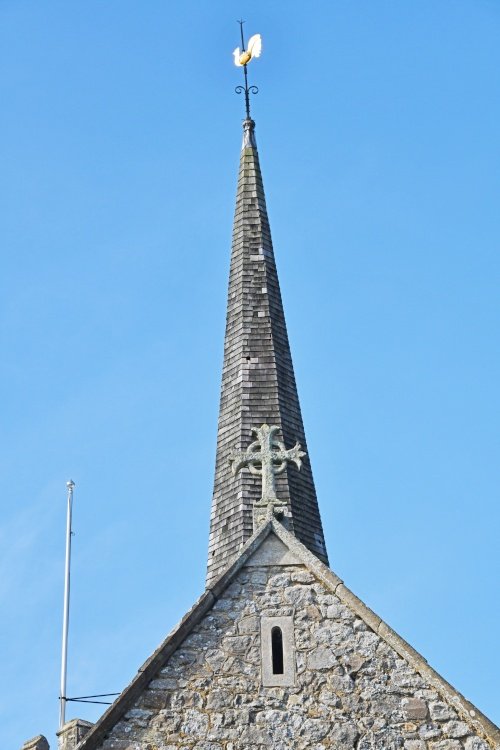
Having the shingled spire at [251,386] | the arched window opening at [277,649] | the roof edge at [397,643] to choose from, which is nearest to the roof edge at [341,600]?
the roof edge at [397,643]

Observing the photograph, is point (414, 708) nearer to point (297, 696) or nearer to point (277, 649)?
point (297, 696)

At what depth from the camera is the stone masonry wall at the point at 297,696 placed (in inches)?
558

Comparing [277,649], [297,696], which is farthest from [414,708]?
[277,649]

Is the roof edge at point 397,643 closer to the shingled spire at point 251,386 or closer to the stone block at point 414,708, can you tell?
the stone block at point 414,708

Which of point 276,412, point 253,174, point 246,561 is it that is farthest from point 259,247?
point 246,561

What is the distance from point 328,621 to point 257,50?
57.4 ft

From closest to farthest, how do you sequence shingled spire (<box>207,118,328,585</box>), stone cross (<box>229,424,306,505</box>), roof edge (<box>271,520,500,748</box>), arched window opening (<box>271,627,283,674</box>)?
roof edge (<box>271,520,500,748</box>) → arched window opening (<box>271,627,283,674</box>) → stone cross (<box>229,424,306,505</box>) → shingled spire (<box>207,118,328,585</box>)

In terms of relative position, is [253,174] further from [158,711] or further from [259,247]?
[158,711]

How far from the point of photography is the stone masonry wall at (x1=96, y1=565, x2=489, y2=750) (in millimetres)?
14180

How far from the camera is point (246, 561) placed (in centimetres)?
1529

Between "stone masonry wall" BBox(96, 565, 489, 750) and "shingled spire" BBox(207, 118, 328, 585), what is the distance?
752 cm

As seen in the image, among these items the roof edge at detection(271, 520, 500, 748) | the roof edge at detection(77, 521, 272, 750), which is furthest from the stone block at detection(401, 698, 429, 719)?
the roof edge at detection(77, 521, 272, 750)

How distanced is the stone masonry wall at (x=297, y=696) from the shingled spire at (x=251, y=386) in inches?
296

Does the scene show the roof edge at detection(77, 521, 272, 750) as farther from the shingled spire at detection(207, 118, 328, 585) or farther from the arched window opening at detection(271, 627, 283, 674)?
the shingled spire at detection(207, 118, 328, 585)
